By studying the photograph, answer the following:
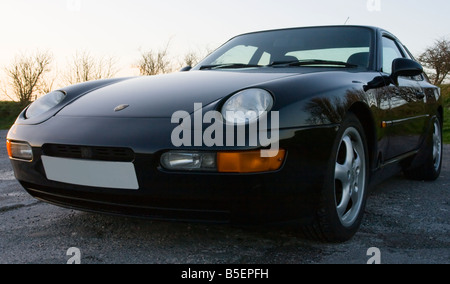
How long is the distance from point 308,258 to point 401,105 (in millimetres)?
1621

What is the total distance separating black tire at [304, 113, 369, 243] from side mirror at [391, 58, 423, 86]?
816 mm

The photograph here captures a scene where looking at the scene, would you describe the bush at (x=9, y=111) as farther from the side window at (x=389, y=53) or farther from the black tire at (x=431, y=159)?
the side window at (x=389, y=53)

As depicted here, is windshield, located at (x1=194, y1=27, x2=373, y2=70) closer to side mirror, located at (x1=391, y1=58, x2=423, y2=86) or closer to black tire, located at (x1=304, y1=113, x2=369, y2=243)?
side mirror, located at (x1=391, y1=58, x2=423, y2=86)

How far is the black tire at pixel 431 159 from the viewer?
4113mm

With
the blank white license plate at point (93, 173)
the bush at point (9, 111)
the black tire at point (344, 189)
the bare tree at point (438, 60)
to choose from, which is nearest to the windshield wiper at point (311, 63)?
the black tire at point (344, 189)

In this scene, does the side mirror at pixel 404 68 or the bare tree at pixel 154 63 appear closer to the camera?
the side mirror at pixel 404 68

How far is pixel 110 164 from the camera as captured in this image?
1996 mm

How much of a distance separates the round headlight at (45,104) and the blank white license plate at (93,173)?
1.47ft

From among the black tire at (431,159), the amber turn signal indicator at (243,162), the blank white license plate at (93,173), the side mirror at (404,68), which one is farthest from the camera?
the black tire at (431,159)

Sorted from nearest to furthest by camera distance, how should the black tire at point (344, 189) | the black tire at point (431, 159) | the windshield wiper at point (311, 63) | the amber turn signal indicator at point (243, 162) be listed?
the amber turn signal indicator at point (243, 162) < the black tire at point (344, 189) < the windshield wiper at point (311, 63) < the black tire at point (431, 159)

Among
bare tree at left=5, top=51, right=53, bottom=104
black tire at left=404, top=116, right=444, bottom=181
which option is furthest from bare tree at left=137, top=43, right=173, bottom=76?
black tire at left=404, top=116, right=444, bottom=181

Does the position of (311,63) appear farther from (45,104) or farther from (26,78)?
(26,78)

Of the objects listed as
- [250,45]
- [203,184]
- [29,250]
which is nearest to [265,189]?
[203,184]

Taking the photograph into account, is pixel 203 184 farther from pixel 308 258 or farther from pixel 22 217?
pixel 22 217
